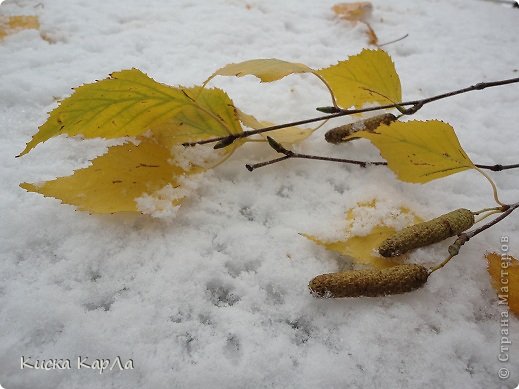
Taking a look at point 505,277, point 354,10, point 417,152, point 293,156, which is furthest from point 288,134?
point 354,10

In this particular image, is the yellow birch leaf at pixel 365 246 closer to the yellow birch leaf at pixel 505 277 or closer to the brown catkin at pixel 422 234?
the brown catkin at pixel 422 234

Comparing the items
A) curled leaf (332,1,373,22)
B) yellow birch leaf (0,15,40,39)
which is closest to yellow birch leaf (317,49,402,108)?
curled leaf (332,1,373,22)

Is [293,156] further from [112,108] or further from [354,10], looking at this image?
[354,10]

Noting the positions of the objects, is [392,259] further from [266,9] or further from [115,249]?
[266,9]

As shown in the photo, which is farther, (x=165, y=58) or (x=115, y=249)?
(x=165, y=58)

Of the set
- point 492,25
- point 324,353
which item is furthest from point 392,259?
point 492,25
